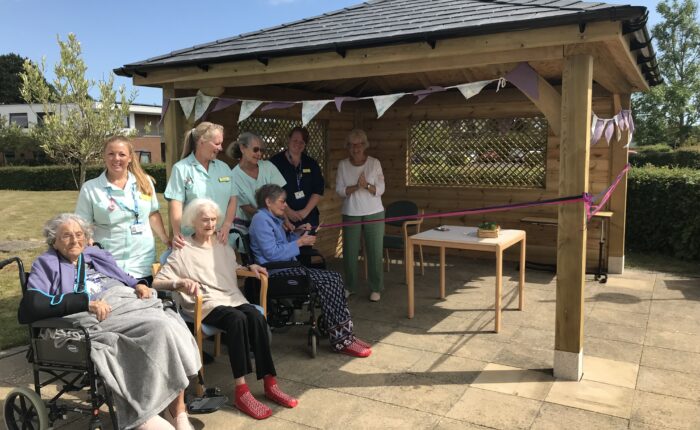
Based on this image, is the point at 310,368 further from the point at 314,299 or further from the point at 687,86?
the point at 687,86

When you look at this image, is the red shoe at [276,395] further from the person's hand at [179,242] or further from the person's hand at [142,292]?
the person's hand at [179,242]

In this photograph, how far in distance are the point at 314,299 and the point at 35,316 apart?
5.46 ft

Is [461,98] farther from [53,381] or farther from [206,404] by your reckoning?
[53,381]

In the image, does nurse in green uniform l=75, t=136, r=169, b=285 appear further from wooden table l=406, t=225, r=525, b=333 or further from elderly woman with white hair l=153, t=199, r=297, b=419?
wooden table l=406, t=225, r=525, b=333

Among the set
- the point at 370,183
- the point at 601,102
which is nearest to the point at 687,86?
the point at 601,102

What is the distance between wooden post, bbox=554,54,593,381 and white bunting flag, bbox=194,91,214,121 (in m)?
2.78

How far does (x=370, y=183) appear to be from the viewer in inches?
195

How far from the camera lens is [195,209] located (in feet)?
10.1

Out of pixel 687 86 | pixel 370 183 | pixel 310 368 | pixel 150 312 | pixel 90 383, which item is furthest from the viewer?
pixel 687 86

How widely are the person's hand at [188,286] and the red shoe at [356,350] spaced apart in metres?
1.19

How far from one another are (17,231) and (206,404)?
8155 millimetres

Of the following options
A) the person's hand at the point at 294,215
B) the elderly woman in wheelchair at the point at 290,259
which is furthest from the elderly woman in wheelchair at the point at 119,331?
the person's hand at the point at 294,215

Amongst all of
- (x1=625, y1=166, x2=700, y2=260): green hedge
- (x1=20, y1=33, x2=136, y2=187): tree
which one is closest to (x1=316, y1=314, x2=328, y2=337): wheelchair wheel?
(x1=625, y1=166, x2=700, y2=260): green hedge

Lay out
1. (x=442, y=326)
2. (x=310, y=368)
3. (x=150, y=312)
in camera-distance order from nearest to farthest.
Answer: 1. (x=150, y=312)
2. (x=310, y=368)
3. (x=442, y=326)
